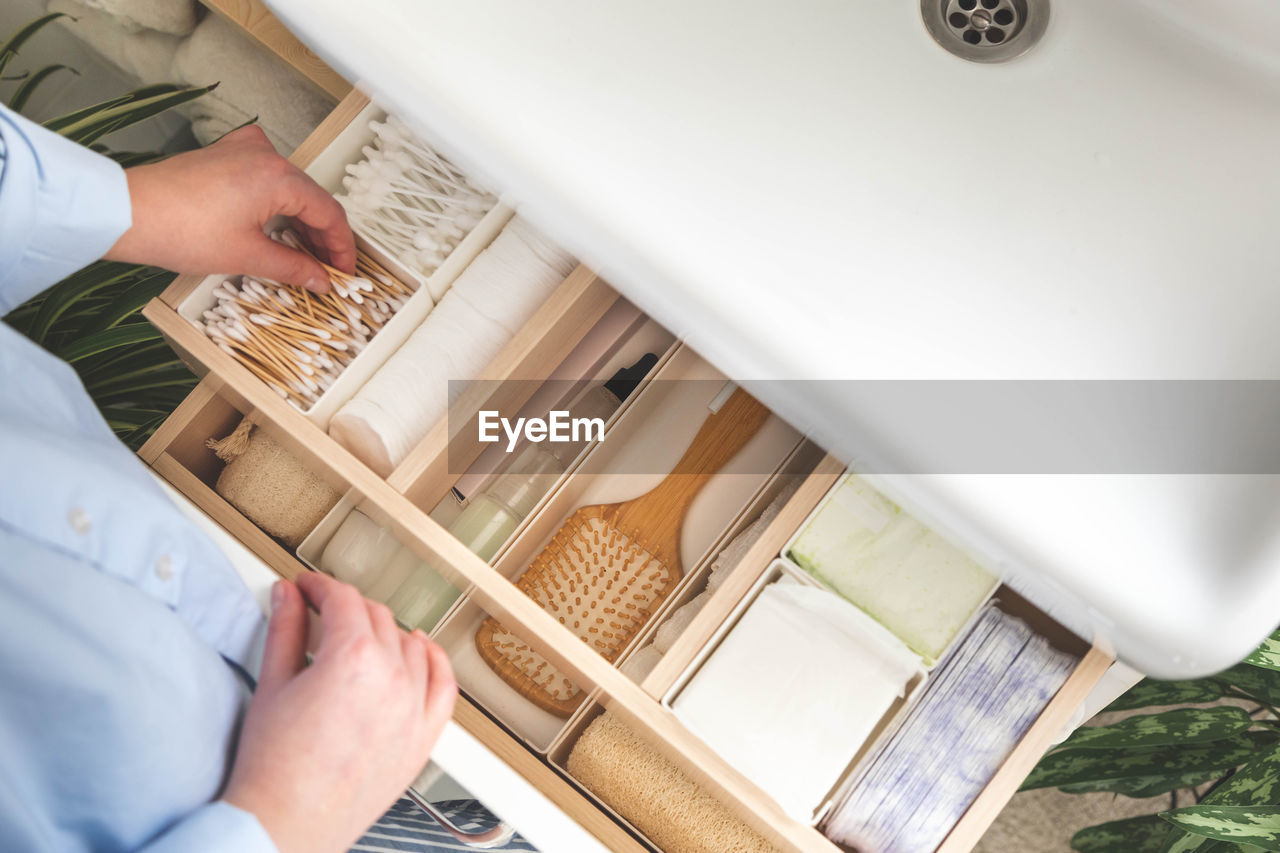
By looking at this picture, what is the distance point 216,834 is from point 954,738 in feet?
1.61

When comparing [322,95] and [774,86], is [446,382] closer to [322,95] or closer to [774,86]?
[774,86]

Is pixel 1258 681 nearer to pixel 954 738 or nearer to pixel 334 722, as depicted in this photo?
pixel 954 738

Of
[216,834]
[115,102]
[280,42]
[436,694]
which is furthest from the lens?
[115,102]

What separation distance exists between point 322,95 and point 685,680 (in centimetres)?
83

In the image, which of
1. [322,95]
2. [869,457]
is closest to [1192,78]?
[869,457]

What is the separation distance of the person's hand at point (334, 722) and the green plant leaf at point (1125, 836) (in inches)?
34.7

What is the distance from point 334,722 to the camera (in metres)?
0.49

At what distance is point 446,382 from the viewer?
2.39 feet

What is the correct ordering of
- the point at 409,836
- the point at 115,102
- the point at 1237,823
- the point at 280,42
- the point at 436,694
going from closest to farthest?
the point at 436,694 < the point at 1237,823 < the point at 409,836 < the point at 280,42 < the point at 115,102

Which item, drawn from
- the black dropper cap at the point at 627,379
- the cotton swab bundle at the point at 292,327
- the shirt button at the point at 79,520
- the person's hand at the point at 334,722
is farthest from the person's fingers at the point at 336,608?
the black dropper cap at the point at 627,379

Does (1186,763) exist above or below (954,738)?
above

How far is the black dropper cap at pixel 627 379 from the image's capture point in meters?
0.82

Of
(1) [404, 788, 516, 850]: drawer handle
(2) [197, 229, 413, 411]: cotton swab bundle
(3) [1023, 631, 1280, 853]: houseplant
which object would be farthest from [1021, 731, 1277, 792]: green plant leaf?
(2) [197, 229, 413, 411]: cotton swab bundle

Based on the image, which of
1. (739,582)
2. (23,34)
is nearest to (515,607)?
(739,582)
